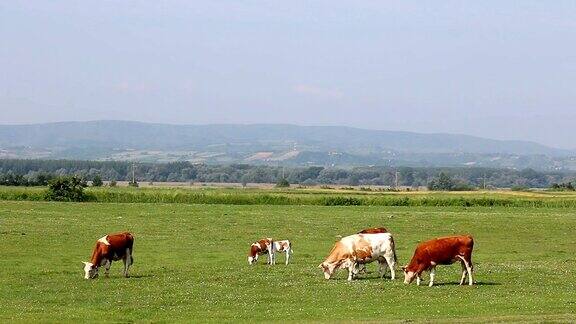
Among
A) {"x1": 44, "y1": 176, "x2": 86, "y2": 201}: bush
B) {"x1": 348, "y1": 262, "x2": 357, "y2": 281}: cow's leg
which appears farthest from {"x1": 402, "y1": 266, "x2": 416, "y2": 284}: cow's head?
{"x1": 44, "y1": 176, "x2": 86, "y2": 201}: bush

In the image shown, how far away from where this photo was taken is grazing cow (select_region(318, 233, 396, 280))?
29.8 m

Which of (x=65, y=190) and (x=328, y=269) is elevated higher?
(x=328, y=269)

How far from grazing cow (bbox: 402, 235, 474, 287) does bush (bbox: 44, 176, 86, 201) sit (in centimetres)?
5813

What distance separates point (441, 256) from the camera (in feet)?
92.8

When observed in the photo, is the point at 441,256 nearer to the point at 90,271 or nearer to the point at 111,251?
the point at 111,251

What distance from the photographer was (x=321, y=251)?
41938 millimetres

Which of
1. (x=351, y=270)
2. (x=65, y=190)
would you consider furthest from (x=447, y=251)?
(x=65, y=190)

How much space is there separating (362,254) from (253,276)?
12.7 ft

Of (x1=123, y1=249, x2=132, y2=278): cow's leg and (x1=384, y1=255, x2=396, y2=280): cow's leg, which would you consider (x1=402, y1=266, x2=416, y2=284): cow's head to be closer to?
(x1=384, y1=255, x2=396, y2=280): cow's leg

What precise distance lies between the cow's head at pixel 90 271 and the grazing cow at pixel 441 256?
10231mm

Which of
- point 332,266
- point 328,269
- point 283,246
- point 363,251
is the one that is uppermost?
point 363,251

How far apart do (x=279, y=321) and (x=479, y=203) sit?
66.9 m

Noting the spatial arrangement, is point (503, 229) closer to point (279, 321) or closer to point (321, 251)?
point (321, 251)

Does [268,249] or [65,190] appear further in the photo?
[65,190]
